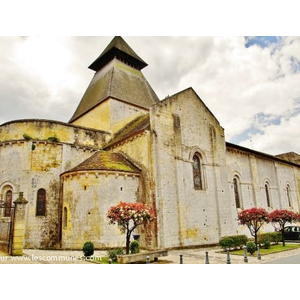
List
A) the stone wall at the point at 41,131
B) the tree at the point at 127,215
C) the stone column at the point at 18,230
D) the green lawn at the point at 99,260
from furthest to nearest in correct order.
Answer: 1. the stone wall at the point at 41,131
2. the stone column at the point at 18,230
3. the tree at the point at 127,215
4. the green lawn at the point at 99,260

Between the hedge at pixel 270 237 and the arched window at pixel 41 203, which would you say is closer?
the hedge at pixel 270 237

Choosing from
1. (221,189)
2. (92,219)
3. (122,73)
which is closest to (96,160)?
(92,219)

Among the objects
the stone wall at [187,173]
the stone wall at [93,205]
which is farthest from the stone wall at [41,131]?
the stone wall at [187,173]

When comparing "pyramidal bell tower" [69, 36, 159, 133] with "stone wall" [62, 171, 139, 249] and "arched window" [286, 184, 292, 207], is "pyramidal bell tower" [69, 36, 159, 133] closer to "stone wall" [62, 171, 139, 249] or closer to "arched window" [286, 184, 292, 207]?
"stone wall" [62, 171, 139, 249]

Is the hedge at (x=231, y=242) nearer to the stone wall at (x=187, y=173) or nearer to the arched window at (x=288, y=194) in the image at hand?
the stone wall at (x=187, y=173)

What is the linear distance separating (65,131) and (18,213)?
859 cm

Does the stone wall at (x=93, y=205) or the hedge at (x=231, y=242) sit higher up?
the stone wall at (x=93, y=205)

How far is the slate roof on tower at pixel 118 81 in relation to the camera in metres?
26.2

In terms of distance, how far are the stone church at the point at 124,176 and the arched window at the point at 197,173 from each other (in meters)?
0.07

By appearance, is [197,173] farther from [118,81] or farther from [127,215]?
[118,81]

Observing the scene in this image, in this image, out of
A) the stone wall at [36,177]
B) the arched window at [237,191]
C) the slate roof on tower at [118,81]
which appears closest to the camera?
the stone wall at [36,177]

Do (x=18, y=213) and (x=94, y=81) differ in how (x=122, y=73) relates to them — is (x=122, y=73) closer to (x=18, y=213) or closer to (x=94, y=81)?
(x=94, y=81)

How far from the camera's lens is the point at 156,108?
18484mm

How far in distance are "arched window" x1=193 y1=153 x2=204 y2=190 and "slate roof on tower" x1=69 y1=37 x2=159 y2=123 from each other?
29.4 ft
